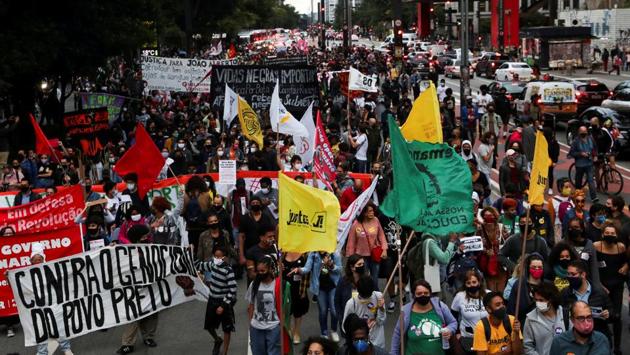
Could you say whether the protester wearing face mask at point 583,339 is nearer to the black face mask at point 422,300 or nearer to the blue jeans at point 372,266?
the black face mask at point 422,300

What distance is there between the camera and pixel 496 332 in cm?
798

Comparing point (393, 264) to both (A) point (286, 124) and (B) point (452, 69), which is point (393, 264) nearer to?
(A) point (286, 124)

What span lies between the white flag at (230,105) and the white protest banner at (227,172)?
5.63 m

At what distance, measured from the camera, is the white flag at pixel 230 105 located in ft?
68.5

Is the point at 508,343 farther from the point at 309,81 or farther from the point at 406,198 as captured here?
the point at 309,81

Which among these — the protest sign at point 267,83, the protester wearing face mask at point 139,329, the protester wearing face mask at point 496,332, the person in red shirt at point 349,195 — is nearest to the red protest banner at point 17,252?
the protester wearing face mask at point 139,329

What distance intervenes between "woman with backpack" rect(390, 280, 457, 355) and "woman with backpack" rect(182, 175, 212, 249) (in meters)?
5.45

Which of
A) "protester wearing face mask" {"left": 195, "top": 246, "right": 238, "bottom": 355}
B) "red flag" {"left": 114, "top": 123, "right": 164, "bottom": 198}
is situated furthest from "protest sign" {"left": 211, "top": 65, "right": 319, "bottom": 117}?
"protester wearing face mask" {"left": 195, "top": 246, "right": 238, "bottom": 355}

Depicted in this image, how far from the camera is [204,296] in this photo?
10547 millimetres

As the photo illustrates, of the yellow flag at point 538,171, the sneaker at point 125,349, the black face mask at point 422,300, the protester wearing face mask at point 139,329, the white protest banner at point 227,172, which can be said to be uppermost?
the yellow flag at point 538,171

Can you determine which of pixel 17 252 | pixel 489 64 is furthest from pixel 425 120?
pixel 489 64

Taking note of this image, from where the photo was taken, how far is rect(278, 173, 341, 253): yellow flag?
29.2 ft

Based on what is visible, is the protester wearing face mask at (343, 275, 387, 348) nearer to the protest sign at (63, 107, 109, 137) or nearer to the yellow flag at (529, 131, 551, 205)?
the yellow flag at (529, 131, 551, 205)

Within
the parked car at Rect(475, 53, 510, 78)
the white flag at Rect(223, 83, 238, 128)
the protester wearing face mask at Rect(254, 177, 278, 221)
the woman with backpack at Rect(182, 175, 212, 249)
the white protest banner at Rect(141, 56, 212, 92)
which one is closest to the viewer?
the woman with backpack at Rect(182, 175, 212, 249)
